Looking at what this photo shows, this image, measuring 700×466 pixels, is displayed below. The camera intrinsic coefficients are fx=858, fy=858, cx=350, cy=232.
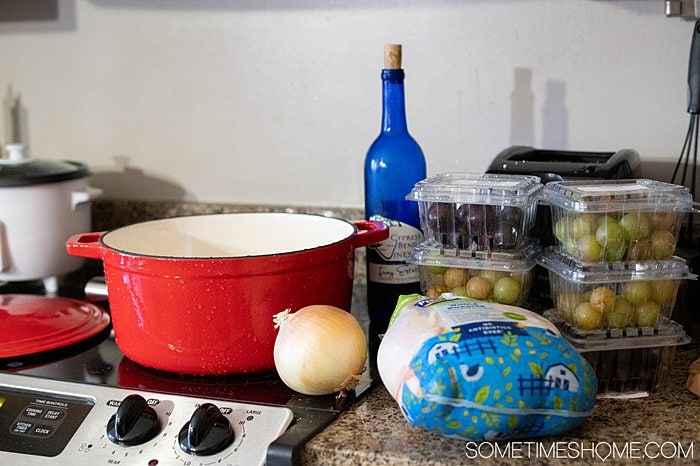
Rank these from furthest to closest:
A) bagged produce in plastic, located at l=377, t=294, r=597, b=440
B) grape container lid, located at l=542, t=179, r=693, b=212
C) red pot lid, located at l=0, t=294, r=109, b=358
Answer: red pot lid, located at l=0, t=294, r=109, b=358 → grape container lid, located at l=542, t=179, r=693, b=212 → bagged produce in plastic, located at l=377, t=294, r=597, b=440

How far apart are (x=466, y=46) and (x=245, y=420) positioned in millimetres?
685

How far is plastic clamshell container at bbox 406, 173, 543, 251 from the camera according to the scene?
924 mm

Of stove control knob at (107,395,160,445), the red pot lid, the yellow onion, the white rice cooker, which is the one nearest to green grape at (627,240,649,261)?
the yellow onion

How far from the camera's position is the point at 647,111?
120cm

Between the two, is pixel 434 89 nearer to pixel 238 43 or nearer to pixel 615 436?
pixel 238 43

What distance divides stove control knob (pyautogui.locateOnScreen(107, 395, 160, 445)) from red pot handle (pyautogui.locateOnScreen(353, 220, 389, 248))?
0.31 meters

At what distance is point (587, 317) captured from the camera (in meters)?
0.87

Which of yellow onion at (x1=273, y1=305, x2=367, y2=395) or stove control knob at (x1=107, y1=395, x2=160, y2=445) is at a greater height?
yellow onion at (x1=273, y1=305, x2=367, y2=395)

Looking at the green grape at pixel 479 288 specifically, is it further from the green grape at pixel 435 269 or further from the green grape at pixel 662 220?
the green grape at pixel 662 220

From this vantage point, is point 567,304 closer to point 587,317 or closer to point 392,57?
point 587,317

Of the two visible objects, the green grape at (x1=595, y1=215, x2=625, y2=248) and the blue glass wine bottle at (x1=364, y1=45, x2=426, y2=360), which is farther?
the blue glass wine bottle at (x1=364, y1=45, x2=426, y2=360)

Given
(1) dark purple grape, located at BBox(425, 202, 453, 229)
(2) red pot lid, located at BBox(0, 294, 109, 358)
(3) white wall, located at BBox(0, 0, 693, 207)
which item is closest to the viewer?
(1) dark purple grape, located at BBox(425, 202, 453, 229)

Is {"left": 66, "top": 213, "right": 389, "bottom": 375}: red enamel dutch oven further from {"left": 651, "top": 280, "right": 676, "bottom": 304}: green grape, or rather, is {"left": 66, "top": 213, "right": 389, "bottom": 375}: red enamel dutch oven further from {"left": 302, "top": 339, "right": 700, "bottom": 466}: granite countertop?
{"left": 651, "top": 280, "right": 676, "bottom": 304}: green grape

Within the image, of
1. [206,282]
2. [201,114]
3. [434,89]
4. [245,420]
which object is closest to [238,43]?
[201,114]
